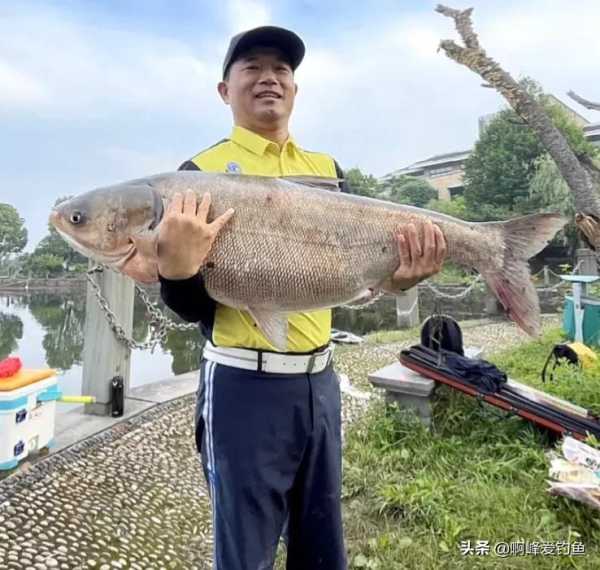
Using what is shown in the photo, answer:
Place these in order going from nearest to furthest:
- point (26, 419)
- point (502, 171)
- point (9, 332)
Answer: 1. point (26, 419)
2. point (9, 332)
3. point (502, 171)

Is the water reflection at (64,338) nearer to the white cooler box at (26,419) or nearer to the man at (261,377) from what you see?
the white cooler box at (26,419)

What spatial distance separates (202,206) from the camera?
1655mm

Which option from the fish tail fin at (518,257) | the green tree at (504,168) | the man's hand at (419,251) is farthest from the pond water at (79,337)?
the green tree at (504,168)

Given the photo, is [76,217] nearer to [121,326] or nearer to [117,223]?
[117,223]

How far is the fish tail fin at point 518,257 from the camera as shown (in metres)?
1.96

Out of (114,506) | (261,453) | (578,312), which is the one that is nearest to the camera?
(261,453)

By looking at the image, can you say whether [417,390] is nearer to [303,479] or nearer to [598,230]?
[598,230]

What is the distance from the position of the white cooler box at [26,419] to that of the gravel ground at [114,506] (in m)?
0.16

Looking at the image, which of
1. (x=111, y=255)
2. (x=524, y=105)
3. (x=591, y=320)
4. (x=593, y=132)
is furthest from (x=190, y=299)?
(x=593, y=132)

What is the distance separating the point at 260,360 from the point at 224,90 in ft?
3.79

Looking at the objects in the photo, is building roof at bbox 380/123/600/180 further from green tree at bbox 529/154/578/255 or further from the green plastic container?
the green plastic container

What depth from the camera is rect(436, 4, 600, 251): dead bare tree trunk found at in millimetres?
4676

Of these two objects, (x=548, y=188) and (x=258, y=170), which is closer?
(x=258, y=170)

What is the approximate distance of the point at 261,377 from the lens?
173cm
